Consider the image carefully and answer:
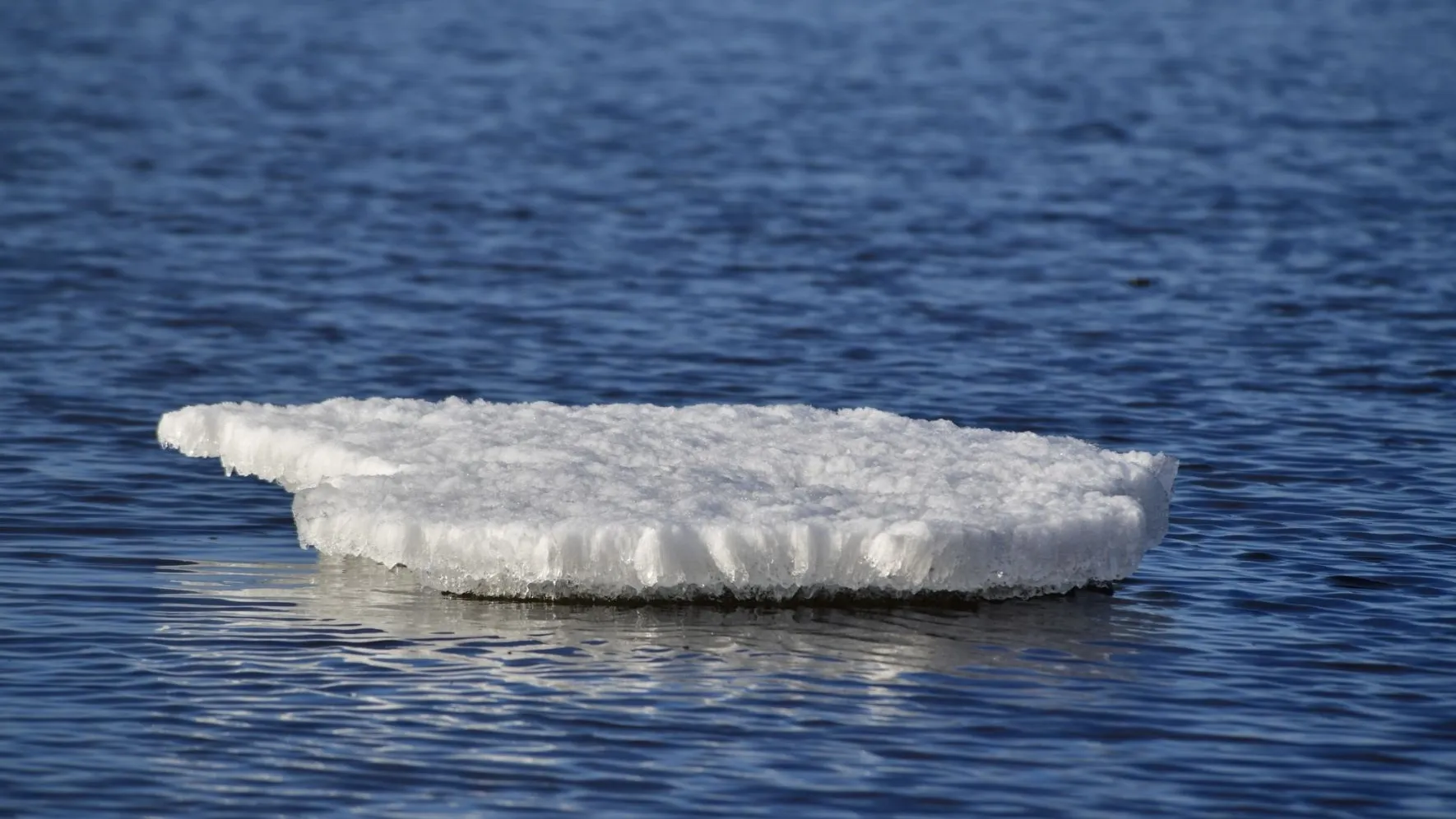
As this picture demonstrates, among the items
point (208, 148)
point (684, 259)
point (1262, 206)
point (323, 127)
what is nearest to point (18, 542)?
point (684, 259)

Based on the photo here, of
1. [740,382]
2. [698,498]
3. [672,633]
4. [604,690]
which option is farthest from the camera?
[740,382]

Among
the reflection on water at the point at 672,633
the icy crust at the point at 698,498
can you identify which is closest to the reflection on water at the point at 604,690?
the reflection on water at the point at 672,633

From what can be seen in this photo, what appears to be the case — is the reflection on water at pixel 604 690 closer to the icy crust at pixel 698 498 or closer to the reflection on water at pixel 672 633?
the reflection on water at pixel 672 633

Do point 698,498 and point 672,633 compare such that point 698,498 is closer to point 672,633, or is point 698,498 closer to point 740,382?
point 672,633

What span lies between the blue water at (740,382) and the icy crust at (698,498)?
1.02 ft

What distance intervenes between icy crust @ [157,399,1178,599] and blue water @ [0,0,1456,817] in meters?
0.31

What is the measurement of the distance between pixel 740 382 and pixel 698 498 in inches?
278

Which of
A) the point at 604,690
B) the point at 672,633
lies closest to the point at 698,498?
the point at 672,633

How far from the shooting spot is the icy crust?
11.0 metres

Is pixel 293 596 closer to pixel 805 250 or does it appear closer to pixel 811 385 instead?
pixel 811 385

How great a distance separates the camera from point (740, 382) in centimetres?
1853

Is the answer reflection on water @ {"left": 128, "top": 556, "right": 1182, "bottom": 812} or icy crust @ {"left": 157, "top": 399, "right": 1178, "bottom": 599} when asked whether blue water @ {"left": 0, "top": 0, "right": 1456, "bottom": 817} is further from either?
icy crust @ {"left": 157, "top": 399, "right": 1178, "bottom": 599}

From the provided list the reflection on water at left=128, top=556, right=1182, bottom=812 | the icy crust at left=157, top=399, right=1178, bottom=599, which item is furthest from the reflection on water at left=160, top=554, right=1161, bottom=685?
the icy crust at left=157, top=399, right=1178, bottom=599

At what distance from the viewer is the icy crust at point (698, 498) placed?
11.0m
